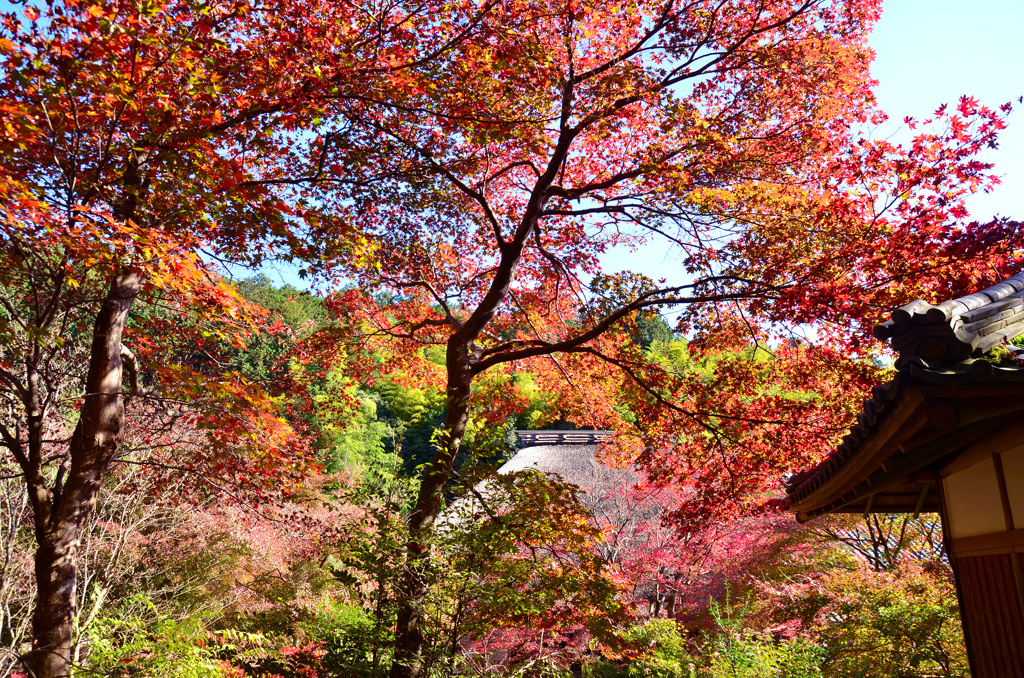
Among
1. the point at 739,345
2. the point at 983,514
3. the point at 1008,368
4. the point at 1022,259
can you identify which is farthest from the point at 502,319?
the point at 1008,368

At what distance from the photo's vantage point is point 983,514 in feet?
9.16

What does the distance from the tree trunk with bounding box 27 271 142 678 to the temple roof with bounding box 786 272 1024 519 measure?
14.8 ft

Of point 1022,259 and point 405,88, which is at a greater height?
point 405,88

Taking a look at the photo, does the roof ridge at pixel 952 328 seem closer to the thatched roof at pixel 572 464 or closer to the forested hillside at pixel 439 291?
the forested hillside at pixel 439 291

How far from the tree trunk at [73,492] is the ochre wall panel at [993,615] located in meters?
5.11

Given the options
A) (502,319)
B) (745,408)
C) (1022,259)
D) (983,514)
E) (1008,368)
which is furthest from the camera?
(502,319)

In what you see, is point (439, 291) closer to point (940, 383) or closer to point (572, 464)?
point (940, 383)

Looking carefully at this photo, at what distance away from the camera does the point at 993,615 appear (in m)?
2.77

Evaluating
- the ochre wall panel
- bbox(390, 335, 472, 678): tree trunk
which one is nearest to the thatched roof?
bbox(390, 335, 472, 678): tree trunk

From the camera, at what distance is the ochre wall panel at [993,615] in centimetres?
258

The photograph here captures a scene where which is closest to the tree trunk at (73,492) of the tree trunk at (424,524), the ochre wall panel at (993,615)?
the tree trunk at (424,524)

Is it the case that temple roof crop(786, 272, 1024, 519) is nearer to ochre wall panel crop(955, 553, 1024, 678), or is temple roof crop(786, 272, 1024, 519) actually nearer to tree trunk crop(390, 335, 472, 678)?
ochre wall panel crop(955, 553, 1024, 678)

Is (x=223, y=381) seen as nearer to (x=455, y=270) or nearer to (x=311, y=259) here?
(x=311, y=259)

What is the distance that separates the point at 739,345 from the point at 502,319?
13.1 feet
